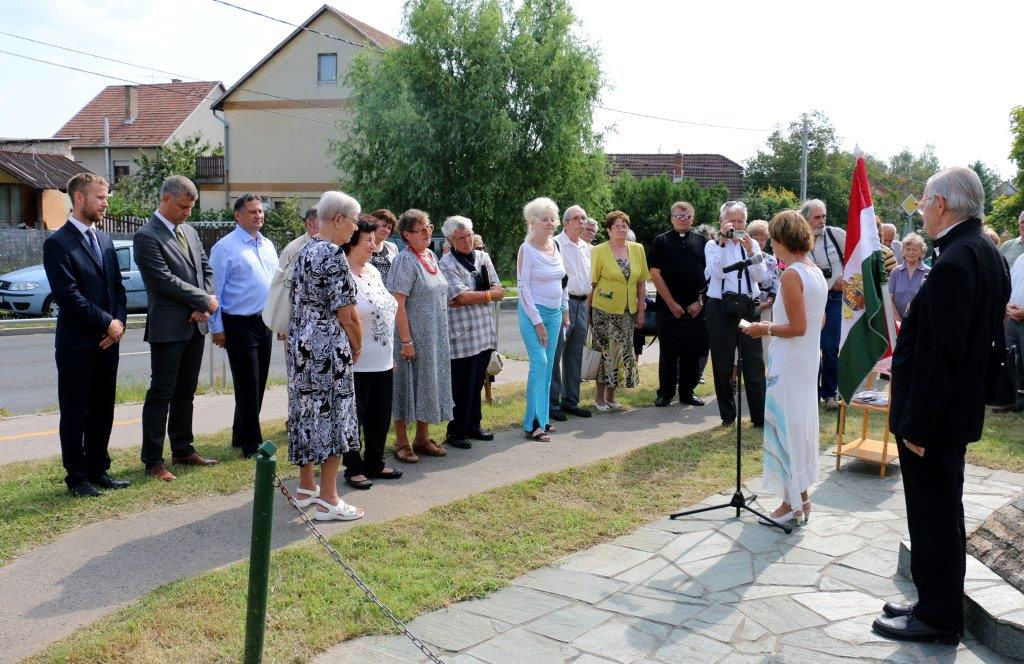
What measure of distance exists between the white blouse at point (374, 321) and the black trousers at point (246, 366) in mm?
1217

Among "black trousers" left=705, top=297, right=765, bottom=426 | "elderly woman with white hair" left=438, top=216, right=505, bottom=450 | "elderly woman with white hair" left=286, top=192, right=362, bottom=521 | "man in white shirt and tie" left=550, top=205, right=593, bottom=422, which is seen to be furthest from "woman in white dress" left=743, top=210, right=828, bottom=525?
"man in white shirt and tie" left=550, top=205, right=593, bottom=422

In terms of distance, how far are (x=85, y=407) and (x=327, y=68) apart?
37388mm

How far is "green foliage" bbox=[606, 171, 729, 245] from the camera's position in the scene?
1433 inches

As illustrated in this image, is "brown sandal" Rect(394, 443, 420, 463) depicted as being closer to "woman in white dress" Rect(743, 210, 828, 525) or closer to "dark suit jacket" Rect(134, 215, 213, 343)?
"dark suit jacket" Rect(134, 215, 213, 343)

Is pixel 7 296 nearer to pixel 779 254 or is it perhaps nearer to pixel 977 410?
pixel 779 254

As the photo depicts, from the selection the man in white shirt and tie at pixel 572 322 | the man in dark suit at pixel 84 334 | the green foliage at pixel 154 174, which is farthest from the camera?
the green foliage at pixel 154 174

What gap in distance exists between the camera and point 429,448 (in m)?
7.54

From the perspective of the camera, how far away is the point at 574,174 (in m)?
31.2

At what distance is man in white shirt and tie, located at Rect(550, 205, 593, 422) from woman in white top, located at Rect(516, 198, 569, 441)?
670mm

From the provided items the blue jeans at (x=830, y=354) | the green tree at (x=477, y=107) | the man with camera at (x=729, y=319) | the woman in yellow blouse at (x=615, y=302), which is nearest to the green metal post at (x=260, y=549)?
the man with camera at (x=729, y=319)

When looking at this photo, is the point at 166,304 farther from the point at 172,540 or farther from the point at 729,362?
the point at 729,362

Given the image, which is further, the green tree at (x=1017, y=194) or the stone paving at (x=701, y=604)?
the green tree at (x=1017, y=194)

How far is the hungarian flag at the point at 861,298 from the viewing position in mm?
7168

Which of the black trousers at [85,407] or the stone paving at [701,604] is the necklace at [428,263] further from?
the stone paving at [701,604]
